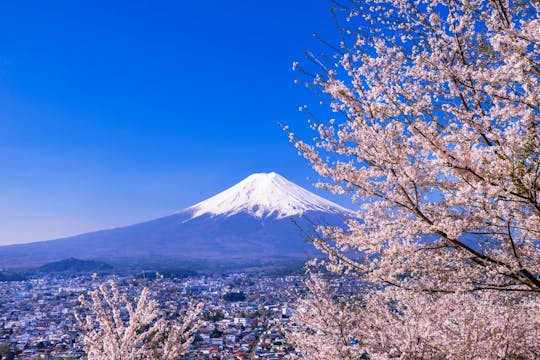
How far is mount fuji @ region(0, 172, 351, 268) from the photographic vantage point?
89.4 metres

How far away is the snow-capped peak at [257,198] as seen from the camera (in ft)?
372

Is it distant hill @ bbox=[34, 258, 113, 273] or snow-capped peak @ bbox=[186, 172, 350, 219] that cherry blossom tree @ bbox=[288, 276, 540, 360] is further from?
snow-capped peak @ bbox=[186, 172, 350, 219]

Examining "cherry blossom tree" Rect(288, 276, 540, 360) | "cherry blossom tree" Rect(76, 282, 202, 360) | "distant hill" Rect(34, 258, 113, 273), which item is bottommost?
"distant hill" Rect(34, 258, 113, 273)

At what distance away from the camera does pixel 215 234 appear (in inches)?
4171

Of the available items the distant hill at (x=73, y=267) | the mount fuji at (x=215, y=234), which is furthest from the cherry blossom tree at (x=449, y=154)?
the mount fuji at (x=215, y=234)

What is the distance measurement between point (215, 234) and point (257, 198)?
20.6 metres

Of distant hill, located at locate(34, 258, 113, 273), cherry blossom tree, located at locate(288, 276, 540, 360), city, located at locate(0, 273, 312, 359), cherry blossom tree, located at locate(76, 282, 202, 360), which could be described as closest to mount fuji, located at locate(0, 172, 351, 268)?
distant hill, located at locate(34, 258, 113, 273)

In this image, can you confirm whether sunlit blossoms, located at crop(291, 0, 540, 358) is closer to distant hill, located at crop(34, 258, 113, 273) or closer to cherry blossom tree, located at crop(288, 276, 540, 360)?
cherry blossom tree, located at crop(288, 276, 540, 360)

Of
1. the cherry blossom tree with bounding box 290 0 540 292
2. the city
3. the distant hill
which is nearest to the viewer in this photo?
the cherry blossom tree with bounding box 290 0 540 292

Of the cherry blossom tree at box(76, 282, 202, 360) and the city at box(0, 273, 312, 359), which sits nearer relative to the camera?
the cherry blossom tree at box(76, 282, 202, 360)

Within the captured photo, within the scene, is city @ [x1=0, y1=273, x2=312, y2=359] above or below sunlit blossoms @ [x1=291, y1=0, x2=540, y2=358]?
below

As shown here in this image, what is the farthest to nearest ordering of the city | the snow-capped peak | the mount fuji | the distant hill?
1. the snow-capped peak
2. the mount fuji
3. the distant hill
4. the city

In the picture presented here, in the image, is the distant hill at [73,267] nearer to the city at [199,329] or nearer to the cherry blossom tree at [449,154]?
the city at [199,329]

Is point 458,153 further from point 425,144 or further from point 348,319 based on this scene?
point 348,319
